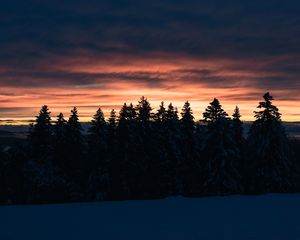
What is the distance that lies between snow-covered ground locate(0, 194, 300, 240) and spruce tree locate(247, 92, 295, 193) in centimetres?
2301

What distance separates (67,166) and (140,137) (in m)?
9.19

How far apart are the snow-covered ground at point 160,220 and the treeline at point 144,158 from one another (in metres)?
23.1

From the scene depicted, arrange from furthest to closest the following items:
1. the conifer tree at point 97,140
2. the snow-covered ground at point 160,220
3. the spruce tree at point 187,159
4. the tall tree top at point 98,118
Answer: the tall tree top at point 98,118, the conifer tree at point 97,140, the spruce tree at point 187,159, the snow-covered ground at point 160,220

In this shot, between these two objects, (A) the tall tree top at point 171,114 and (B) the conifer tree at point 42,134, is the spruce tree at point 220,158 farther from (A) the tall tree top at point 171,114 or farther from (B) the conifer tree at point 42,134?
(B) the conifer tree at point 42,134

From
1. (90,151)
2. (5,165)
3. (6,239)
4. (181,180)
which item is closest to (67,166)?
(90,151)

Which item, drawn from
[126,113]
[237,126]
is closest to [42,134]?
[126,113]

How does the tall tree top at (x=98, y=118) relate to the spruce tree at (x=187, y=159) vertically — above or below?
above

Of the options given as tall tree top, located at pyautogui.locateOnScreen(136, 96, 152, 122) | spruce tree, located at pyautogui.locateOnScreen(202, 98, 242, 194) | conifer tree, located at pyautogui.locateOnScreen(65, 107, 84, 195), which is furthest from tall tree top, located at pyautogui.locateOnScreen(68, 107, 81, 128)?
spruce tree, located at pyautogui.locateOnScreen(202, 98, 242, 194)

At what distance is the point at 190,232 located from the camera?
11.0 meters

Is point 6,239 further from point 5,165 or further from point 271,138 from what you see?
point 5,165

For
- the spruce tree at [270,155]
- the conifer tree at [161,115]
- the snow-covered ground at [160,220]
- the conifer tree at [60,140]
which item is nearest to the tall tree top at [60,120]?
the conifer tree at [60,140]

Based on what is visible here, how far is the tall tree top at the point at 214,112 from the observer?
40.1 metres

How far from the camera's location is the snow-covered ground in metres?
10.8

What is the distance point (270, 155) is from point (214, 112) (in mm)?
6729
